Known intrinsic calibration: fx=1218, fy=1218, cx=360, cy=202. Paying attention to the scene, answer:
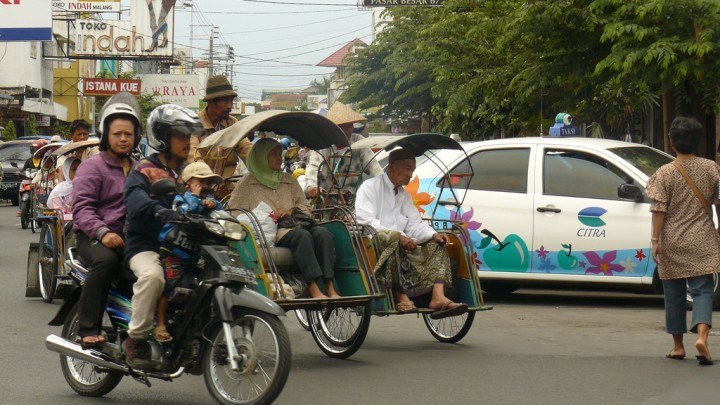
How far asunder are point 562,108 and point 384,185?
29.3 feet

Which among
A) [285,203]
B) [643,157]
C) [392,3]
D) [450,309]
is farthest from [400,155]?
[392,3]

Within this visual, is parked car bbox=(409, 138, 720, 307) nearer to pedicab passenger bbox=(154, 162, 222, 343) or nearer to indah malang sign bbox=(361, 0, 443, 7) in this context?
pedicab passenger bbox=(154, 162, 222, 343)

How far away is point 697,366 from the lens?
8.68 metres

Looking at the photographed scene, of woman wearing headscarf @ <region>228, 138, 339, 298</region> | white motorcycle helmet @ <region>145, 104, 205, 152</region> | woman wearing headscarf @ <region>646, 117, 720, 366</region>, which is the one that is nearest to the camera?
white motorcycle helmet @ <region>145, 104, 205, 152</region>

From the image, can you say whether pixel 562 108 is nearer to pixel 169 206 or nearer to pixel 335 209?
pixel 335 209

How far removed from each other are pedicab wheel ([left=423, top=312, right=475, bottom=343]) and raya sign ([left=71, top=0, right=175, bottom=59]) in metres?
53.8

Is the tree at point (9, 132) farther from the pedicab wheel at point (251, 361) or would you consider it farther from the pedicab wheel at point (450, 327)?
the pedicab wheel at point (251, 361)

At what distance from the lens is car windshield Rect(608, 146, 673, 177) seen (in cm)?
1230

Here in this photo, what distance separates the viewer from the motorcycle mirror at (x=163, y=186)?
6695 mm

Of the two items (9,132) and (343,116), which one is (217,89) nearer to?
(343,116)

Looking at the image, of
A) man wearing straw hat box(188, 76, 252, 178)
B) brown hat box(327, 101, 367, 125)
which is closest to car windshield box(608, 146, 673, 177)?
brown hat box(327, 101, 367, 125)

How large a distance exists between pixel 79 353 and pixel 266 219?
225 centimetres

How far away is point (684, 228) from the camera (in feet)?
29.8

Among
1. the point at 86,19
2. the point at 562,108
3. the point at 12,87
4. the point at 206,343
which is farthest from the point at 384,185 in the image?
the point at 86,19
